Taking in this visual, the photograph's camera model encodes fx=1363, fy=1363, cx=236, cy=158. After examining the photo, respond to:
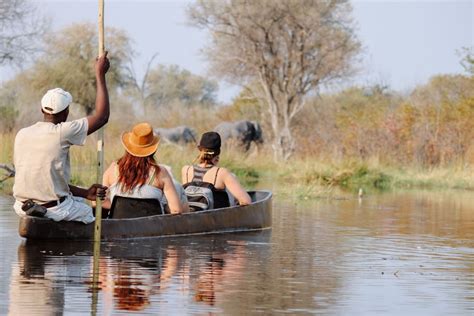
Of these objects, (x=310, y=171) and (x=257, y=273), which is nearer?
(x=257, y=273)

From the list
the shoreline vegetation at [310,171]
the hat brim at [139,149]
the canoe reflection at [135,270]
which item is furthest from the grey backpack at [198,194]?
the shoreline vegetation at [310,171]

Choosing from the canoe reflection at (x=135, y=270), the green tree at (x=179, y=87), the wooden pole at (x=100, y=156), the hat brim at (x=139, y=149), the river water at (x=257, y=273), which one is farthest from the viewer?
the green tree at (x=179, y=87)

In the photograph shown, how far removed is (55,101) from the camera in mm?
12133

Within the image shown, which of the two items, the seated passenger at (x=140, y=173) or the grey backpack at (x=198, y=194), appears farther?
the grey backpack at (x=198, y=194)

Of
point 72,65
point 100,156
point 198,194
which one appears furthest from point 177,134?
point 100,156

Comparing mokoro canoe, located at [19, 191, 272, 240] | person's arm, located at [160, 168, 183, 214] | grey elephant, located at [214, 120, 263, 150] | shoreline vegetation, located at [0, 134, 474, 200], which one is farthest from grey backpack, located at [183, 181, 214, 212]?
grey elephant, located at [214, 120, 263, 150]

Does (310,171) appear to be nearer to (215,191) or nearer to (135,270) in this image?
(215,191)

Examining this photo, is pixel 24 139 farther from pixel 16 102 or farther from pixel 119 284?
pixel 16 102

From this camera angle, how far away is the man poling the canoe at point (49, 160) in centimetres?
1215

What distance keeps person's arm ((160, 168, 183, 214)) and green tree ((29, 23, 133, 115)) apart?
124 ft

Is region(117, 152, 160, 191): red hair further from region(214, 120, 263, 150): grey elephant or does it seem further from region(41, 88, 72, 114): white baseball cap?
region(214, 120, 263, 150): grey elephant

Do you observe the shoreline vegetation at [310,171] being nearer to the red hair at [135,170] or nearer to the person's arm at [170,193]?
the person's arm at [170,193]

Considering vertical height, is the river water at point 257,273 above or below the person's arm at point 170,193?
below

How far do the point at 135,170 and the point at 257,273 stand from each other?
2285 mm
